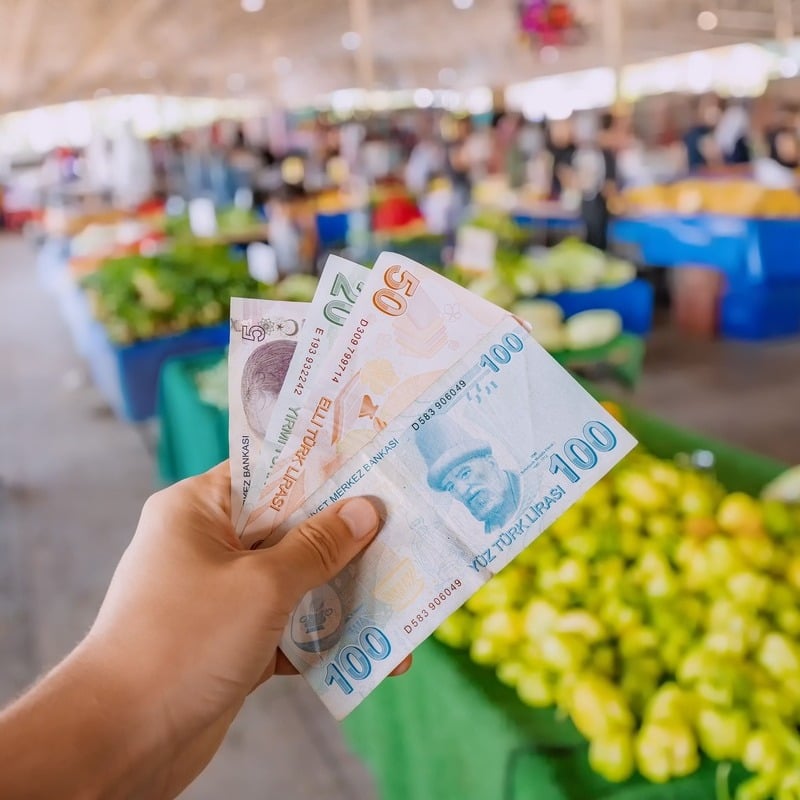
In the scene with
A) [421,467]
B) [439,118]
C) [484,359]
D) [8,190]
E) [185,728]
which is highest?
[484,359]

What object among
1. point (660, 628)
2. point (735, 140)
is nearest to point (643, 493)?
point (660, 628)

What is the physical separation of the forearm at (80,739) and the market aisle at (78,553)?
5.05 ft

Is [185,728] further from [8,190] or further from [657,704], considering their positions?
[8,190]

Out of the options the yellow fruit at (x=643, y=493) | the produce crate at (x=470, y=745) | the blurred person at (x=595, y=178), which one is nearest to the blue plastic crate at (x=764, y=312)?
the blurred person at (x=595, y=178)

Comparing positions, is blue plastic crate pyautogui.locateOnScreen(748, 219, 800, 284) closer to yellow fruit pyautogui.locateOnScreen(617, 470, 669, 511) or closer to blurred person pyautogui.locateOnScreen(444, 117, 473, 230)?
blurred person pyautogui.locateOnScreen(444, 117, 473, 230)

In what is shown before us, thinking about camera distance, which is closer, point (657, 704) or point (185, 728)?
point (185, 728)

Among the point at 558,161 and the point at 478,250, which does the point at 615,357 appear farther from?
the point at 558,161

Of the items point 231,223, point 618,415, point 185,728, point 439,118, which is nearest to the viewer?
point 185,728

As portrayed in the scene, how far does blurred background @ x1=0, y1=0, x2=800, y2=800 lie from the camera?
1.39 meters

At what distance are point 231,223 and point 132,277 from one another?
3561 mm

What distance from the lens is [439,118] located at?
1426 cm

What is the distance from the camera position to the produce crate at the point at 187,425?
3.05m

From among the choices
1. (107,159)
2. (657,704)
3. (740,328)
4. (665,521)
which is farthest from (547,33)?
(657,704)

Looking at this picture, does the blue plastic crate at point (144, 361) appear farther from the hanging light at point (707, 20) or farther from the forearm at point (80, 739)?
the hanging light at point (707, 20)
